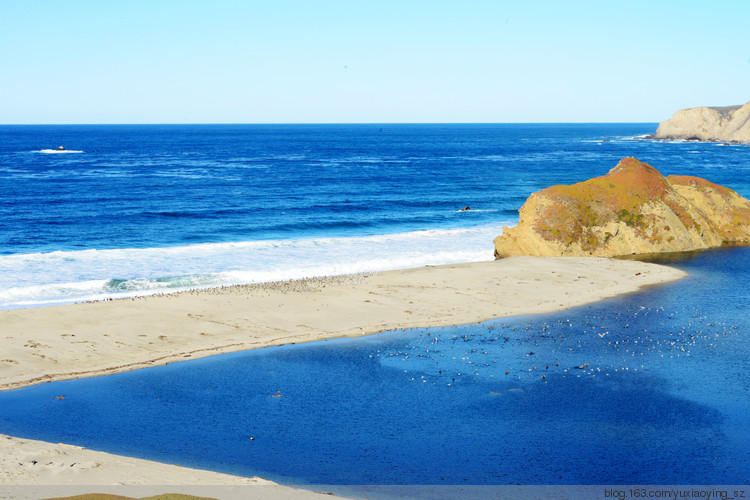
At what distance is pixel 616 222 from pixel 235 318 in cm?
2389

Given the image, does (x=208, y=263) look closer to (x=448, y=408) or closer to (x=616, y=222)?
→ (x=448, y=408)

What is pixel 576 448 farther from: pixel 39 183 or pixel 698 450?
pixel 39 183

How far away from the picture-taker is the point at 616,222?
3812 centimetres

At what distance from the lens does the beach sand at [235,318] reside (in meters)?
13.2

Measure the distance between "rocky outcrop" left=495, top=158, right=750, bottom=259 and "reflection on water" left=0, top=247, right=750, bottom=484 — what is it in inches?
531

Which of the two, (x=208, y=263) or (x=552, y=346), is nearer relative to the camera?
(x=552, y=346)

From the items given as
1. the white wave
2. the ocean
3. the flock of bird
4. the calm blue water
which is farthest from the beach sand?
the calm blue water

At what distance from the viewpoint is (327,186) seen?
243ft

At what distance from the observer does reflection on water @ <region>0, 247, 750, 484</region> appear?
13594 millimetres

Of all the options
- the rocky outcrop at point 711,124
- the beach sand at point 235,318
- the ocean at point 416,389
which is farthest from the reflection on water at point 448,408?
the rocky outcrop at point 711,124

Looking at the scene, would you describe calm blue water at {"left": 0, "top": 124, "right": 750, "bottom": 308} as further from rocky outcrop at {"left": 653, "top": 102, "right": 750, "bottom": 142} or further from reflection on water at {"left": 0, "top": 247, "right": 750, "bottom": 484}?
rocky outcrop at {"left": 653, "top": 102, "right": 750, "bottom": 142}

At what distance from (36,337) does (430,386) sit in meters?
12.8

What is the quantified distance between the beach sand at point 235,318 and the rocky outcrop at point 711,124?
528ft

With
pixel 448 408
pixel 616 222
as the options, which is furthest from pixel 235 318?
pixel 616 222
